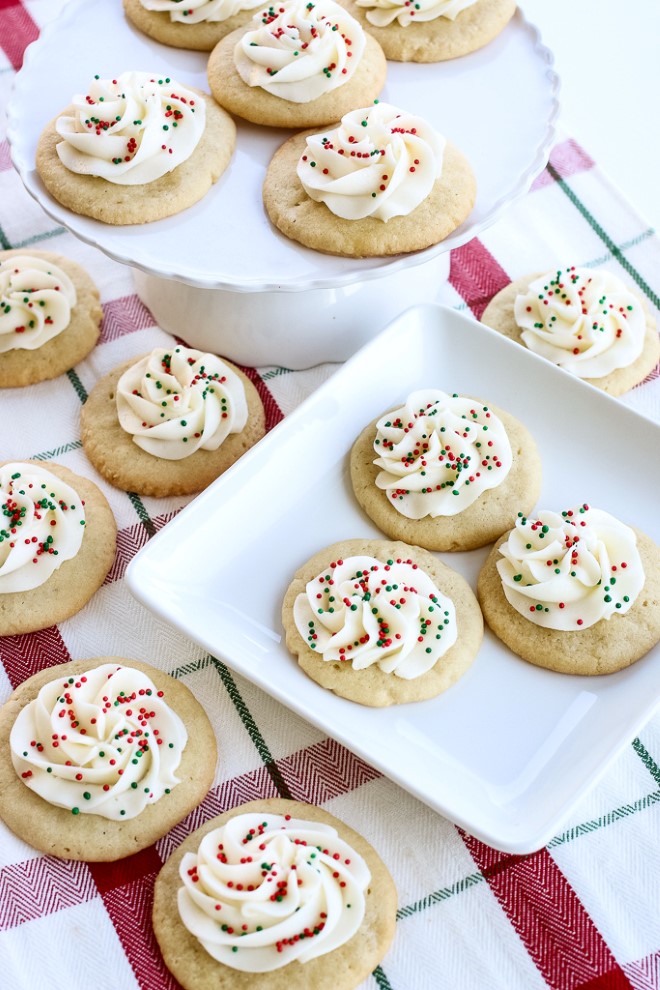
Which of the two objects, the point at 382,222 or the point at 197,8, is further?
the point at 197,8

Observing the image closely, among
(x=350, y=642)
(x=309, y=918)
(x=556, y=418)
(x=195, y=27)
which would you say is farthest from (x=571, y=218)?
(x=309, y=918)

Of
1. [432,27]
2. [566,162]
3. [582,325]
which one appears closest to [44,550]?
[582,325]

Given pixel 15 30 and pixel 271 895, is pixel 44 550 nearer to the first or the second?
pixel 271 895

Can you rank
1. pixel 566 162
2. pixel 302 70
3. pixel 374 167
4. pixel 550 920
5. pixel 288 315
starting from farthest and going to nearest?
pixel 566 162, pixel 288 315, pixel 302 70, pixel 374 167, pixel 550 920

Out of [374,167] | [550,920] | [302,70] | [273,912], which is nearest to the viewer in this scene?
[273,912]

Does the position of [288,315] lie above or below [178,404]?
above

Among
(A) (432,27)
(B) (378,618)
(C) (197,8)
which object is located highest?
(A) (432,27)

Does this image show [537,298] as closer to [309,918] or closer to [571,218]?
[571,218]

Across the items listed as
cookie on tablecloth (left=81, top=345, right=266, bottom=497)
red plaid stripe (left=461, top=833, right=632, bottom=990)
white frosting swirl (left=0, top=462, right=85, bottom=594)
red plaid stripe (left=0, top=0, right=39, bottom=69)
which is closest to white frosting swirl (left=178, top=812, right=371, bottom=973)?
red plaid stripe (left=461, top=833, right=632, bottom=990)
